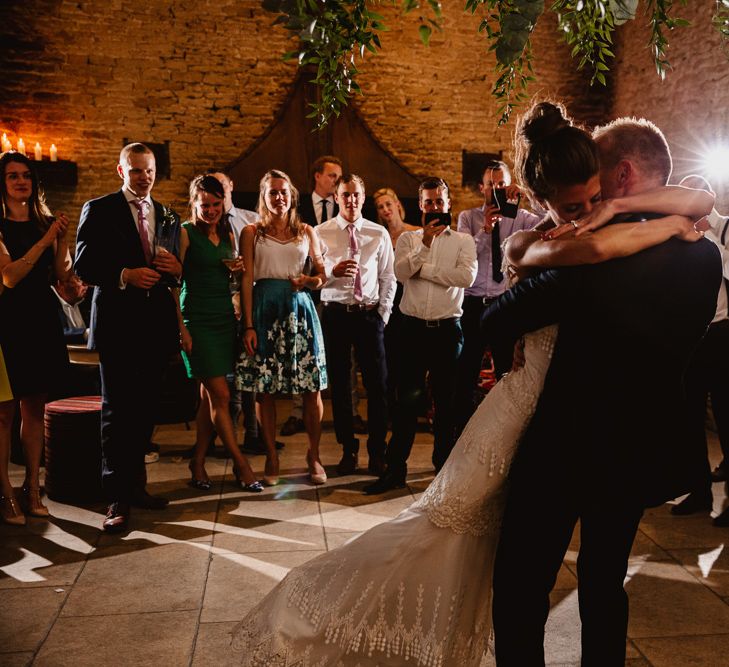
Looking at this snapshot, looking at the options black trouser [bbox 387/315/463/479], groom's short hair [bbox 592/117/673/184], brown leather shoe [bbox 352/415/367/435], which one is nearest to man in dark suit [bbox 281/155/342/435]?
brown leather shoe [bbox 352/415/367/435]

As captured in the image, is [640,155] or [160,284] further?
[160,284]

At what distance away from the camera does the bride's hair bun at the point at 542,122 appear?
1.71 meters

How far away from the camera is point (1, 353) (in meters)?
3.53

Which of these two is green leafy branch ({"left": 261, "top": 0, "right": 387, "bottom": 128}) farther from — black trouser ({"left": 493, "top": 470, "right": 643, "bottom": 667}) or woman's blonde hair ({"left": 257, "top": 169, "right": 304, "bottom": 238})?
woman's blonde hair ({"left": 257, "top": 169, "right": 304, "bottom": 238})

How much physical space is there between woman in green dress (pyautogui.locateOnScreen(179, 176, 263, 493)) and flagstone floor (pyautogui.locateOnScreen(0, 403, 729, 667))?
0.58 meters

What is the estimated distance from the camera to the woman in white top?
4.20 meters

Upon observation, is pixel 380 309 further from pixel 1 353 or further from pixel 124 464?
pixel 1 353

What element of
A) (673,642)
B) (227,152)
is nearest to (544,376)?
(673,642)

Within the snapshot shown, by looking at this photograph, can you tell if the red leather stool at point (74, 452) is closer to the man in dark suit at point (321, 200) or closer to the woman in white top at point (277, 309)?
the woman in white top at point (277, 309)

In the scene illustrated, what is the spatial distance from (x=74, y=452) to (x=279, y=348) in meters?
1.27

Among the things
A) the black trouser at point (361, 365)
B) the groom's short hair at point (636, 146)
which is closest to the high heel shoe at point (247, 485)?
the black trouser at point (361, 365)

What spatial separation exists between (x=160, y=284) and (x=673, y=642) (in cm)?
279

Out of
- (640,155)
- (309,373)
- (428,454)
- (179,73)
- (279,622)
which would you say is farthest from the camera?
(179,73)

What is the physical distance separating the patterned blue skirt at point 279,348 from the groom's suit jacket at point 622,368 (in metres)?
2.64
